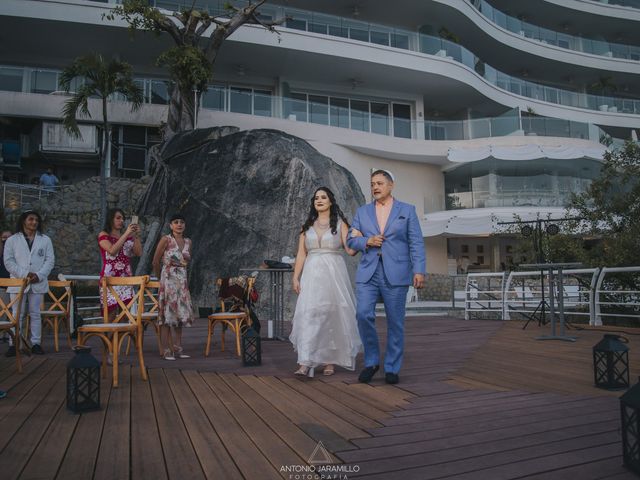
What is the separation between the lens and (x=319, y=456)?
2574 millimetres

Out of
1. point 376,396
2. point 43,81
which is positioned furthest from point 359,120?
point 376,396

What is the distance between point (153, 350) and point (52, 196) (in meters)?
12.4

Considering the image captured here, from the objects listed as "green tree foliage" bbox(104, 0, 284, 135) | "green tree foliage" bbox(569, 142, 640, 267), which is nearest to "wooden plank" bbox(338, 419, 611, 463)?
"green tree foliage" bbox(569, 142, 640, 267)

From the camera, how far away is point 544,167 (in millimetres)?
23250

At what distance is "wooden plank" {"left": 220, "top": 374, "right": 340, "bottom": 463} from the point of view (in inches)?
108

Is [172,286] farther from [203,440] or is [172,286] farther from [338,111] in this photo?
[338,111]

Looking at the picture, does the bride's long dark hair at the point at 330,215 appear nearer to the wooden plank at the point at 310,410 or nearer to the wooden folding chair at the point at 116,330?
the wooden plank at the point at 310,410

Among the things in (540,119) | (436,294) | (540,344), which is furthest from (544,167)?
(540,344)

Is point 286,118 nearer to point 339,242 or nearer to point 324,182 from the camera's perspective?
point 324,182

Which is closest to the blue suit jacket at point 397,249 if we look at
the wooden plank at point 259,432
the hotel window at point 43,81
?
the wooden plank at point 259,432

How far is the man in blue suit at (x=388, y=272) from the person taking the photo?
4465 millimetres

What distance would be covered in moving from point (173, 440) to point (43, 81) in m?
20.6

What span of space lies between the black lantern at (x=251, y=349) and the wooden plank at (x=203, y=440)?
115 centimetres

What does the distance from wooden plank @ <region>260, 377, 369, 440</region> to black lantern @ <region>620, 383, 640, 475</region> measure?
1320 millimetres
